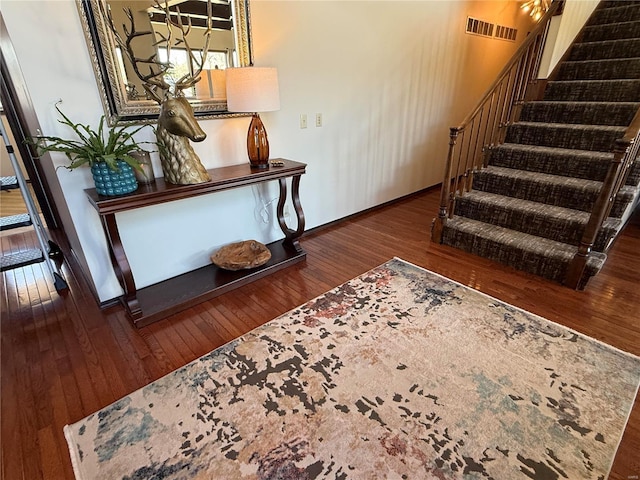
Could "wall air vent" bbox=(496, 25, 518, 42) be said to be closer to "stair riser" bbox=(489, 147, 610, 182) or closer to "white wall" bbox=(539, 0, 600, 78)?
"white wall" bbox=(539, 0, 600, 78)

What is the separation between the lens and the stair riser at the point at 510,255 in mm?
2431

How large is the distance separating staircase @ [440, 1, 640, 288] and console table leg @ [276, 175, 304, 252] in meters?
1.32

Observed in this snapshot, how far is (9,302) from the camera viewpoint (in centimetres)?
235

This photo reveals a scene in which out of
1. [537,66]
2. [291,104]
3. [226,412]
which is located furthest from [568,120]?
[226,412]

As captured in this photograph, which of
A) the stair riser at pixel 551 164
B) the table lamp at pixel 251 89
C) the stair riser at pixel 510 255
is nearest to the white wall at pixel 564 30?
the stair riser at pixel 551 164

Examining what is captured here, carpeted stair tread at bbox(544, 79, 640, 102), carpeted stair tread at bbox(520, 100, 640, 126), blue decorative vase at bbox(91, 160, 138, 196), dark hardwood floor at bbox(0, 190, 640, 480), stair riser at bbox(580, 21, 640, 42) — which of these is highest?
stair riser at bbox(580, 21, 640, 42)

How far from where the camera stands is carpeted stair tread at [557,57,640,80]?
3.32m

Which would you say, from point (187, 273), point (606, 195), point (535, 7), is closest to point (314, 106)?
point (187, 273)

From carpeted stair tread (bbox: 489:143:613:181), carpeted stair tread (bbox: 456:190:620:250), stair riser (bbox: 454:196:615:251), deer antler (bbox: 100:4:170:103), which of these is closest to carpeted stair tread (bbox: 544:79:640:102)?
carpeted stair tread (bbox: 489:143:613:181)

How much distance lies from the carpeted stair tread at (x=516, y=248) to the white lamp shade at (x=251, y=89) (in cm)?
189

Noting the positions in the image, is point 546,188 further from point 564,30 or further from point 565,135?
point 564,30

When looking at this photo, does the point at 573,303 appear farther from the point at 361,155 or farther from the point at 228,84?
the point at 228,84

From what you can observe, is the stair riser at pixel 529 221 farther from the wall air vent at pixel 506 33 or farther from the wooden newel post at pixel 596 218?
the wall air vent at pixel 506 33

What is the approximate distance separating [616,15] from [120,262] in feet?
18.5
